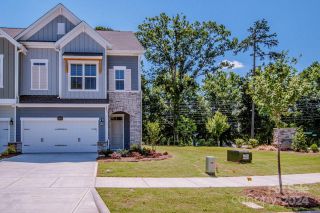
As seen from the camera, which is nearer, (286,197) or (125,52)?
(286,197)

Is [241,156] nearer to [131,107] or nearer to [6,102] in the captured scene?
[131,107]

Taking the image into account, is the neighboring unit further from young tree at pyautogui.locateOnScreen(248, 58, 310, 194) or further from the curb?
young tree at pyautogui.locateOnScreen(248, 58, 310, 194)

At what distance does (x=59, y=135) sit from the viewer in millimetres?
23500

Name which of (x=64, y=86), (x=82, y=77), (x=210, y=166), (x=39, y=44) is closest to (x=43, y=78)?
(x=64, y=86)

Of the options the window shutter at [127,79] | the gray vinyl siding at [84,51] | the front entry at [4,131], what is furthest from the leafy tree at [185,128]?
the front entry at [4,131]

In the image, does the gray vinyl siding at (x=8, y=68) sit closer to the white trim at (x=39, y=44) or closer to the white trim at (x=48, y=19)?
the white trim at (x=39, y=44)

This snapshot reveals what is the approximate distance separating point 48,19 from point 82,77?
15.7 ft

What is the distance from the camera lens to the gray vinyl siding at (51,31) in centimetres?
2466

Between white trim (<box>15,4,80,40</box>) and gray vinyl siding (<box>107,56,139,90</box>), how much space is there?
350cm

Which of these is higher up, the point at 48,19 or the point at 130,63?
the point at 48,19

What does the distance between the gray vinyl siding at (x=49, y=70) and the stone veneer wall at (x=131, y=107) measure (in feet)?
12.4

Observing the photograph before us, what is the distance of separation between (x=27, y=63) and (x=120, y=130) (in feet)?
25.4

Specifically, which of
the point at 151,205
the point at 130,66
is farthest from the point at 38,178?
the point at 130,66

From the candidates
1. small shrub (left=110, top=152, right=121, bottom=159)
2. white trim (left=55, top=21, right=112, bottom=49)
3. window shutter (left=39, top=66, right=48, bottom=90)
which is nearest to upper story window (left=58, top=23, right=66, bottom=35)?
white trim (left=55, top=21, right=112, bottom=49)
